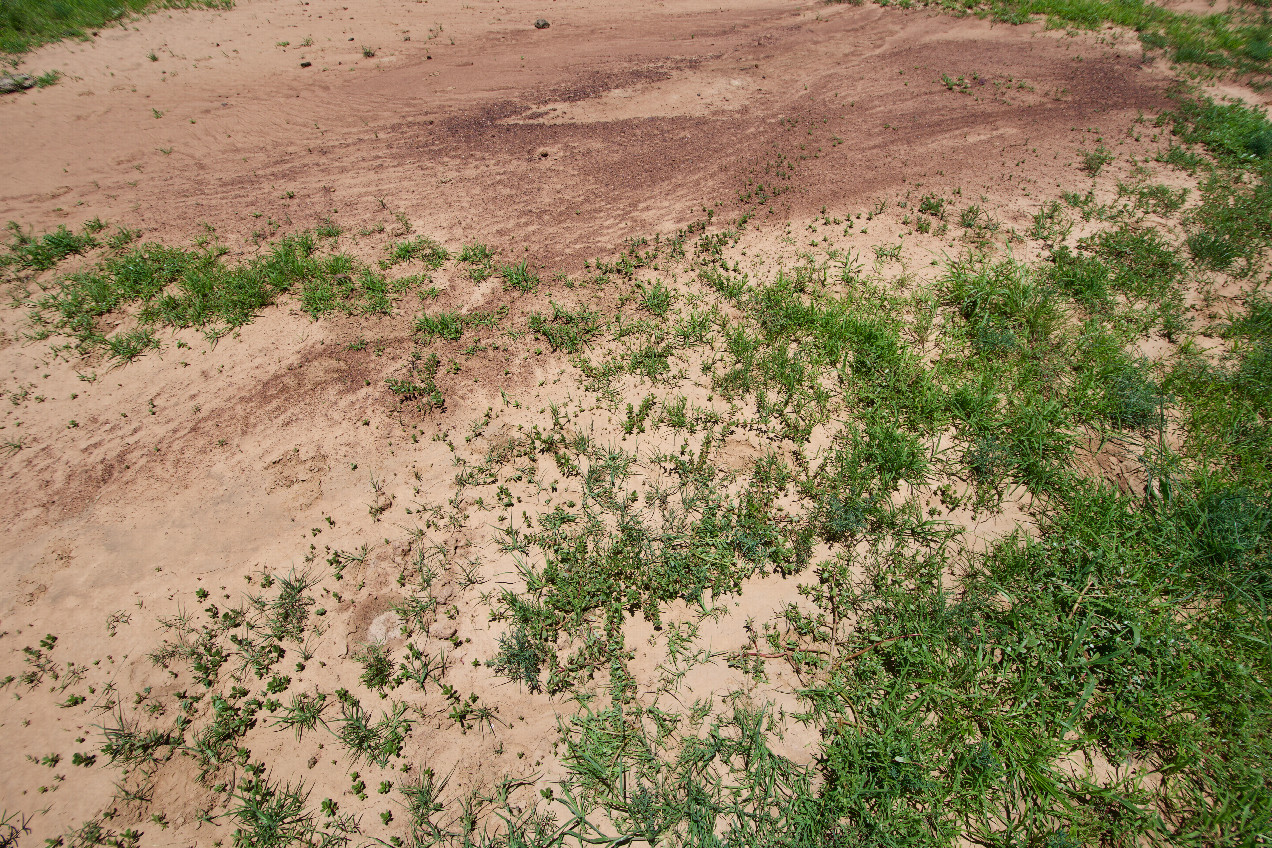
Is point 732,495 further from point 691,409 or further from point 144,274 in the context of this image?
point 144,274

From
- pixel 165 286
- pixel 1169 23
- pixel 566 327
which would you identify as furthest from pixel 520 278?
pixel 1169 23

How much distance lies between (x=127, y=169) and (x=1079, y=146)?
13649 millimetres

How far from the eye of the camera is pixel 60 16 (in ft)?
37.2

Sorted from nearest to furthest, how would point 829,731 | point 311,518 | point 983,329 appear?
point 829,731
point 311,518
point 983,329

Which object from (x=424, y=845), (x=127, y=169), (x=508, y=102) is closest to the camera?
(x=424, y=845)

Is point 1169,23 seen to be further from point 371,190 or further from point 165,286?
point 165,286

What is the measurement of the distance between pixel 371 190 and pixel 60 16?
34.6 ft

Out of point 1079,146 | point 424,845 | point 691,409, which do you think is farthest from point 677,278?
point 1079,146

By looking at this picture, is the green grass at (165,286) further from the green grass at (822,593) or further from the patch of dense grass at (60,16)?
the patch of dense grass at (60,16)

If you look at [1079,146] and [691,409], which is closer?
[691,409]

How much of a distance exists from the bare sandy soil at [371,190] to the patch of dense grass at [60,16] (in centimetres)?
62

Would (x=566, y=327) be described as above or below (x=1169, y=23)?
below

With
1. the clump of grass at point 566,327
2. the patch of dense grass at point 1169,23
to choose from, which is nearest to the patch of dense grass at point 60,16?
the clump of grass at point 566,327

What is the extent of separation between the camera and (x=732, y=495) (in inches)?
171
